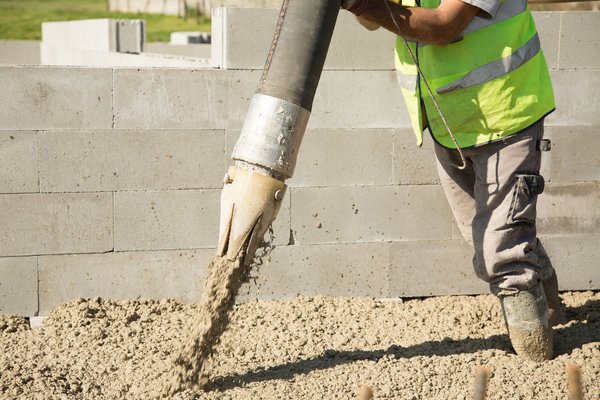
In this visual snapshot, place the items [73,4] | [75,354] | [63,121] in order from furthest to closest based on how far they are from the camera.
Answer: [73,4] → [63,121] → [75,354]

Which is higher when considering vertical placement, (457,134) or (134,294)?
(457,134)

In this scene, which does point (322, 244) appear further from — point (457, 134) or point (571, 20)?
point (571, 20)

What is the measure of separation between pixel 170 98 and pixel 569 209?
215cm

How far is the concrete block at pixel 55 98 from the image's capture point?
12.5 ft

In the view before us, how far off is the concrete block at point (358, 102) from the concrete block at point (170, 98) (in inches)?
19.1

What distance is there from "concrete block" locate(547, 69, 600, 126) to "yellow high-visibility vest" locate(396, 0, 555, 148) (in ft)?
3.47

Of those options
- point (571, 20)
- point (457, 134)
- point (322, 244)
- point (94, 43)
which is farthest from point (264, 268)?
point (94, 43)

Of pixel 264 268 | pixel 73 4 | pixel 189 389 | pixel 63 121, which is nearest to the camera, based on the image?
pixel 189 389

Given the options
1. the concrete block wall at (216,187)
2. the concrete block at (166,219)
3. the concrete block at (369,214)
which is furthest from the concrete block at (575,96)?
the concrete block at (166,219)

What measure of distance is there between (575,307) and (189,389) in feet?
7.17

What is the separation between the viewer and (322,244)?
416cm

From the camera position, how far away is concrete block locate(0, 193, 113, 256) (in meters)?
3.87

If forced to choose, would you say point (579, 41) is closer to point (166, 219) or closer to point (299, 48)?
point (299, 48)

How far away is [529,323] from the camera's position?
3.31m
